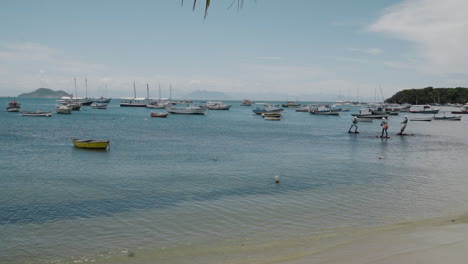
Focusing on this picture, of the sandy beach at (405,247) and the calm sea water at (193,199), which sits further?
the calm sea water at (193,199)

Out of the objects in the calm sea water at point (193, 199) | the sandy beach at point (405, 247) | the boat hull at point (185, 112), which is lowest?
the calm sea water at point (193, 199)

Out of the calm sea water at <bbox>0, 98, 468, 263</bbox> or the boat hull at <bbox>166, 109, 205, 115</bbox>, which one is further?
the boat hull at <bbox>166, 109, 205, 115</bbox>

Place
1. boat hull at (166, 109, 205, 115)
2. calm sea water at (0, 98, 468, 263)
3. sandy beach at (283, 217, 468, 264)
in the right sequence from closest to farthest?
sandy beach at (283, 217, 468, 264)
calm sea water at (0, 98, 468, 263)
boat hull at (166, 109, 205, 115)

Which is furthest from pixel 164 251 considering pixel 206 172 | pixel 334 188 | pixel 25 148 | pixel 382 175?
pixel 25 148

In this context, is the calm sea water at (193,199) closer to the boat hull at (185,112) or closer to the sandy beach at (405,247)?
the sandy beach at (405,247)

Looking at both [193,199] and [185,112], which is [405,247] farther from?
[185,112]

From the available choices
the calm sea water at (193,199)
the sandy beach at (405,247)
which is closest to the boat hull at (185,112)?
the calm sea water at (193,199)

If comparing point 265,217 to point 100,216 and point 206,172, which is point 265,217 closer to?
point 100,216

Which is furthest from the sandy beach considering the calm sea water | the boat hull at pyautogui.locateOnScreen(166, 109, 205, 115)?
the boat hull at pyautogui.locateOnScreen(166, 109, 205, 115)

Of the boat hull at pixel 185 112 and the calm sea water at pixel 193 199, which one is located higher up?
the boat hull at pixel 185 112

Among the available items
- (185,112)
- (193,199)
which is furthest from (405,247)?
(185,112)

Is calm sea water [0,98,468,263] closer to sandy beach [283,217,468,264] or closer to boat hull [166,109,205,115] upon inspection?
sandy beach [283,217,468,264]

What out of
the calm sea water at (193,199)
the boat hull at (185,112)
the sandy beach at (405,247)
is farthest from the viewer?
the boat hull at (185,112)

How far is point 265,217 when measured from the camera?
13.6 metres
